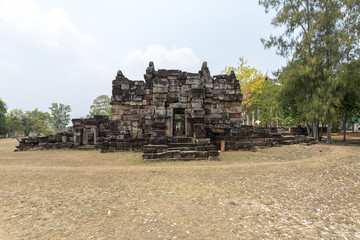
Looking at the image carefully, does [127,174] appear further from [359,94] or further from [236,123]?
[359,94]

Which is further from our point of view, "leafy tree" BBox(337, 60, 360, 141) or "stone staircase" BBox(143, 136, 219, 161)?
"leafy tree" BBox(337, 60, 360, 141)

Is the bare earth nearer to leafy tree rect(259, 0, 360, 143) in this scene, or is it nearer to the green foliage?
leafy tree rect(259, 0, 360, 143)

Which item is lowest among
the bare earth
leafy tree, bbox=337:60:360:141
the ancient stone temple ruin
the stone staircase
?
the bare earth

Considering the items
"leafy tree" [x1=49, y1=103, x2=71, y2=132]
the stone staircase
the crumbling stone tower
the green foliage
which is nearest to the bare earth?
the stone staircase

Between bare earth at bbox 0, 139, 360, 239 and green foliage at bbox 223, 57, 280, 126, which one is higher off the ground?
green foliage at bbox 223, 57, 280, 126

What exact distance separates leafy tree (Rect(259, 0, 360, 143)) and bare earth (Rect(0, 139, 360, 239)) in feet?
39.5

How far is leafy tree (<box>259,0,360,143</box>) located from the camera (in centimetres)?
1502

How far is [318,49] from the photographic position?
53.0 feet

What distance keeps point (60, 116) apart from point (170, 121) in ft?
226

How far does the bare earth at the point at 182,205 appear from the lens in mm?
2836

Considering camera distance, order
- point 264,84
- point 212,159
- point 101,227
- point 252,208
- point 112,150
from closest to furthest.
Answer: point 101,227 < point 252,208 < point 212,159 < point 112,150 < point 264,84

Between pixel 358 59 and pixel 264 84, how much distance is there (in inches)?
506

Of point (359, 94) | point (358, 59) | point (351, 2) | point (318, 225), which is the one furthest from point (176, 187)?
point (351, 2)

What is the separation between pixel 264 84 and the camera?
1075 inches
